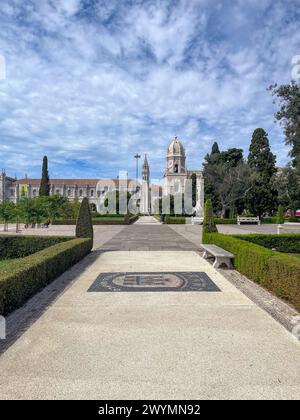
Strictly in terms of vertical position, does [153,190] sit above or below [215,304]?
above

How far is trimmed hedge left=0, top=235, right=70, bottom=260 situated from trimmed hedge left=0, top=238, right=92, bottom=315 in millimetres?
4095

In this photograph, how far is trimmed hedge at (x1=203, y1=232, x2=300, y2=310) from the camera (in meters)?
6.36

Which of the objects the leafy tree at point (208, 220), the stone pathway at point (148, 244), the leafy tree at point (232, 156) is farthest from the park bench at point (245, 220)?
the leafy tree at point (208, 220)

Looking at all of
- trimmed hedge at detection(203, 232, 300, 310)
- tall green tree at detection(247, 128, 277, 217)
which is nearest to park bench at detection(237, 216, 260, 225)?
tall green tree at detection(247, 128, 277, 217)

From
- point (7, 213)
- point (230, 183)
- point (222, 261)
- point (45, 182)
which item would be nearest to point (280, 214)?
point (230, 183)

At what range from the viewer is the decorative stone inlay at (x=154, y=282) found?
7508 millimetres

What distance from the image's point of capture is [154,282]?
815 centimetres

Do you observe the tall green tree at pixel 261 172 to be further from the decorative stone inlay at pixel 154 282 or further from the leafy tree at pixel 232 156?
the decorative stone inlay at pixel 154 282

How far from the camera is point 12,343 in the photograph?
448 cm

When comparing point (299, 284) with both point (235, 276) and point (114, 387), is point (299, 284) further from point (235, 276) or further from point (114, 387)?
point (114, 387)

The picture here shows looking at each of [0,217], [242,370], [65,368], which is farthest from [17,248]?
[0,217]

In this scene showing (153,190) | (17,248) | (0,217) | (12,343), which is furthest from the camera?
(153,190)

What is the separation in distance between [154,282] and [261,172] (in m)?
43.9
